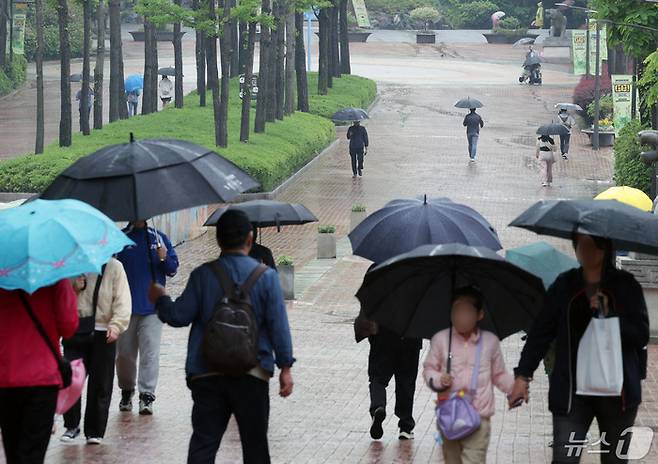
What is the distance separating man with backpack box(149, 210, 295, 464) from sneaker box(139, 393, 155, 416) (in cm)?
360

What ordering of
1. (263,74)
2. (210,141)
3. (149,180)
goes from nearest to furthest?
1. (149,180)
2. (210,141)
3. (263,74)

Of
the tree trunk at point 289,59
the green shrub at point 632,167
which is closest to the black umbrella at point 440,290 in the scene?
the green shrub at point 632,167

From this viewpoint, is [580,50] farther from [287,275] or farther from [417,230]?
[417,230]

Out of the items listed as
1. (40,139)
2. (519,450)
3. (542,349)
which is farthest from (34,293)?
(40,139)

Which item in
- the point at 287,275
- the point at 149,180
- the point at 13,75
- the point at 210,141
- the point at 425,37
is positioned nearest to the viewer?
the point at 149,180

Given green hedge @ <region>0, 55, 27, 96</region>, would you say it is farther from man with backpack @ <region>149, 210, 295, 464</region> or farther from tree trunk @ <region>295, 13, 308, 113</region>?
man with backpack @ <region>149, 210, 295, 464</region>

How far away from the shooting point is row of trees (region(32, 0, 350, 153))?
3294cm

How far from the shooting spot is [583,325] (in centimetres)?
Answer: 711

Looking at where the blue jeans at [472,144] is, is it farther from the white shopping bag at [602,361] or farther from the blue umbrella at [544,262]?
the white shopping bag at [602,361]

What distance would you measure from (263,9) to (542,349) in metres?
30.0

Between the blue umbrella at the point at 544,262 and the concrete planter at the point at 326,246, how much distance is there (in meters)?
13.0

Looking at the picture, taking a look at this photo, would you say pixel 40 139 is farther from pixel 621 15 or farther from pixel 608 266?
pixel 608 266

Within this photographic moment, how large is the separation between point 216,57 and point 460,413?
34911mm

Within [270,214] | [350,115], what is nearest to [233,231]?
[270,214]
